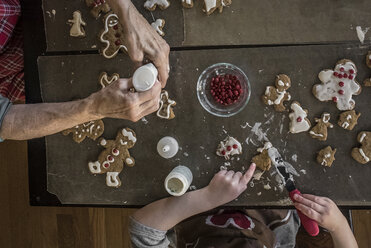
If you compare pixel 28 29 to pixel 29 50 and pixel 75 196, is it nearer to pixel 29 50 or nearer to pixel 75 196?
pixel 29 50

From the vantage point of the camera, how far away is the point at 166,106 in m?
1.37

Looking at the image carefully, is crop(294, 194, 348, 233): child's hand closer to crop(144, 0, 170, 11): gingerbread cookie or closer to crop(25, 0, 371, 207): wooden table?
crop(25, 0, 371, 207): wooden table

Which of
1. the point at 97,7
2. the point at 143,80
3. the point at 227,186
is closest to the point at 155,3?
the point at 97,7

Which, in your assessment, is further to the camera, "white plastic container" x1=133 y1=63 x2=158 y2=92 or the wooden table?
the wooden table

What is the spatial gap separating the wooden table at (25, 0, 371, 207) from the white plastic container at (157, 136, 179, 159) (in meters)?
0.03

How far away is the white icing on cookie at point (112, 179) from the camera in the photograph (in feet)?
4.68

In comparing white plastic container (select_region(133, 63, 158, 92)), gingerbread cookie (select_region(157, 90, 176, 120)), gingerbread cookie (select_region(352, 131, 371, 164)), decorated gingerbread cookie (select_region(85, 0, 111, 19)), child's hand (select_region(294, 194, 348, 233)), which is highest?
decorated gingerbread cookie (select_region(85, 0, 111, 19))

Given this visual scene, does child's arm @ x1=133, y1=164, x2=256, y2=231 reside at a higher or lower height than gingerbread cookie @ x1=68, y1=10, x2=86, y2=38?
lower

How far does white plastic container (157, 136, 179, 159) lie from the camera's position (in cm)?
136

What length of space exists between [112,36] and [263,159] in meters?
0.70

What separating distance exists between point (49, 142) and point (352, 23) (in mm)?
1184

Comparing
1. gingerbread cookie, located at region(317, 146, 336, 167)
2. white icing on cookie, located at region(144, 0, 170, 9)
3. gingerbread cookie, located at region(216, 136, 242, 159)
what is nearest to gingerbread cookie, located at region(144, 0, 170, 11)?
white icing on cookie, located at region(144, 0, 170, 9)

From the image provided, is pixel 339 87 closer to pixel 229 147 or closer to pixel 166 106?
pixel 229 147

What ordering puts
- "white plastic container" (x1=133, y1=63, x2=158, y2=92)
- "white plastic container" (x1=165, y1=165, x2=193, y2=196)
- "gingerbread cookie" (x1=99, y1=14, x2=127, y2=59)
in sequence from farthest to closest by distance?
"gingerbread cookie" (x1=99, y1=14, x2=127, y2=59) < "white plastic container" (x1=165, y1=165, x2=193, y2=196) < "white plastic container" (x1=133, y1=63, x2=158, y2=92)
